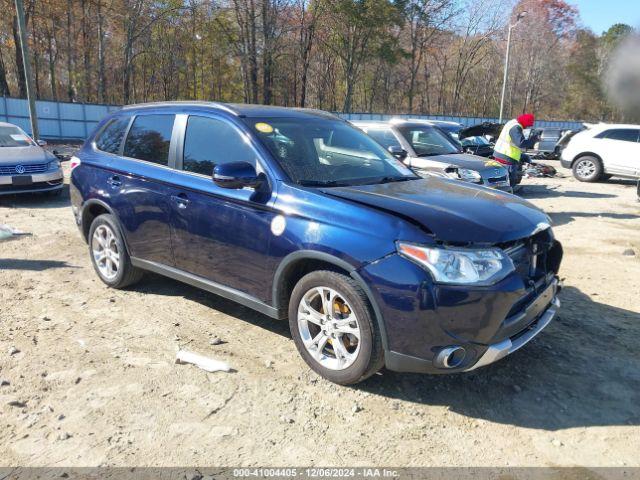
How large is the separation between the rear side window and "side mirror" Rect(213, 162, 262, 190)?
1.99m

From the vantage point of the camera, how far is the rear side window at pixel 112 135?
16.5ft

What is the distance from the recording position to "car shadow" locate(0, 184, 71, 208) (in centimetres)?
948

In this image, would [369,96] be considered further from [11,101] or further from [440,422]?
[440,422]

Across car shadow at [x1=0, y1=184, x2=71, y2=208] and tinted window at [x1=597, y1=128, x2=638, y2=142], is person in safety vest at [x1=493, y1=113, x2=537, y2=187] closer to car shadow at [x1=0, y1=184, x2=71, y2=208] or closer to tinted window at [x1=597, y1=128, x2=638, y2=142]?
tinted window at [x1=597, y1=128, x2=638, y2=142]

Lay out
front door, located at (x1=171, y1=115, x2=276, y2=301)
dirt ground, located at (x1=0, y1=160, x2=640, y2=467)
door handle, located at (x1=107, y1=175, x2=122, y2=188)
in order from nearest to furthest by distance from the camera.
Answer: dirt ground, located at (x1=0, y1=160, x2=640, y2=467) → front door, located at (x1=171, y1=115, x2=276, y2=301) → door handle, located at (x1=107, y1=175, x2=122, y2=188)

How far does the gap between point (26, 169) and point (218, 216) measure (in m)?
7.15

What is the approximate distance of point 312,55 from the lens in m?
46.1

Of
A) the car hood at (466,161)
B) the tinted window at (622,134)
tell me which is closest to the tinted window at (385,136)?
the car hood at (466,161)

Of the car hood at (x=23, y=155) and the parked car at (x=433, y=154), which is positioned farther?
the car hood at (x=23, y=155)

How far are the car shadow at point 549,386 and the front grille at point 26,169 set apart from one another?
8.30 meters

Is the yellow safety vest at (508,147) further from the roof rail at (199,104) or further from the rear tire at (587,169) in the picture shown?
the roof rail at (199,104)

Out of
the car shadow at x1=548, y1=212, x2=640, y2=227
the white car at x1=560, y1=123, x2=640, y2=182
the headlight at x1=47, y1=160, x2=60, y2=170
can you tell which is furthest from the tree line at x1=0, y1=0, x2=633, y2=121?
the headlight at x1=47, y1=160, x2=60, y2=170

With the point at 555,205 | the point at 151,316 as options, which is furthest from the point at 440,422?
the point at 555,205

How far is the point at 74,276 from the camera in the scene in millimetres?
5559
